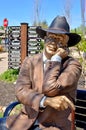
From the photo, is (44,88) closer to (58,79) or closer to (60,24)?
(58,79)

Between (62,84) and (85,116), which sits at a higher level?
(62,84)

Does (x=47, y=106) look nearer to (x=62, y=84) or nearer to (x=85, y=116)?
(x=62, y=84)

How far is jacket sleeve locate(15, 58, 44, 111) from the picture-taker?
2.40 meters

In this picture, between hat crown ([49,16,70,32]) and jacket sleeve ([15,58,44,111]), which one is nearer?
jacket sleeve ([15,58,44,111])

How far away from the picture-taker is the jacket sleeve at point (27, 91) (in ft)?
7.88

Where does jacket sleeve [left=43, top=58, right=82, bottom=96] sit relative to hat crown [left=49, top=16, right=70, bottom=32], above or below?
below

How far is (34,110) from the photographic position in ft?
8.00

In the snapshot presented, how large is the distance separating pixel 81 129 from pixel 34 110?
0.97m

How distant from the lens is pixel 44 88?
2.34m

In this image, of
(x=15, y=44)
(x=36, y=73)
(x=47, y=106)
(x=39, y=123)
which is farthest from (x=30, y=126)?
(x=15, y=44)

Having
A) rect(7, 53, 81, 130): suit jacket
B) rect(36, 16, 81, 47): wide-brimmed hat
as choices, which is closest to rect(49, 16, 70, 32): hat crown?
rect(36, 16, 81, 47): wide-brimmed hat

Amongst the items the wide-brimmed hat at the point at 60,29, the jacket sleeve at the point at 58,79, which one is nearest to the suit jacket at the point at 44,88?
the jacket sleeve at the point at 58,79

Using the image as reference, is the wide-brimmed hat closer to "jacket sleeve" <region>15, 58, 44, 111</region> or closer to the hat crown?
the hat crown

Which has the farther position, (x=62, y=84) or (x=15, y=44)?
(x=15, y=44)
